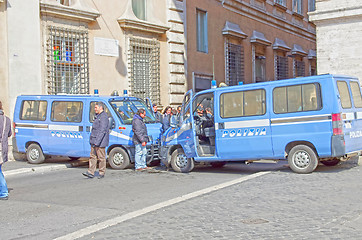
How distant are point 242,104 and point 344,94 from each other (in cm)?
218

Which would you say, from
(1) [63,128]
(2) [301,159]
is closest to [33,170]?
(1) [63,128]

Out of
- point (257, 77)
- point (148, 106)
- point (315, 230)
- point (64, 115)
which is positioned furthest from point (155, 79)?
point (315, 230)

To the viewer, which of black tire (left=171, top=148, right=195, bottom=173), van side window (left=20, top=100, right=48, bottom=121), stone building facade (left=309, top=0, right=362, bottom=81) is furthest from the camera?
stone building facade (left=309, top=0, right=362, bottom=81)

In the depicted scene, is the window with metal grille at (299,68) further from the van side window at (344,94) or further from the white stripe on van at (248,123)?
the white stripe on van at (248,123)

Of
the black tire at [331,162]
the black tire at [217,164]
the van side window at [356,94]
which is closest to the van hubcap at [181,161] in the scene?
the black tire at [217,164]

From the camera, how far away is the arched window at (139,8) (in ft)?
66.3

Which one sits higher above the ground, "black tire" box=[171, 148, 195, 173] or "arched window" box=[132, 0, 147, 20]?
"arched window" box=[132, 0, 147, 20]

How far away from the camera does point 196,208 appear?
25.7 feet

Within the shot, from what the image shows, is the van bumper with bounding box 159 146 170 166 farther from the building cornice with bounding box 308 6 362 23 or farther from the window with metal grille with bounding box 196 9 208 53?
the window with metal grille with bounding box 196 9 208 53

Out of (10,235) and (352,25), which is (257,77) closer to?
(352,25)

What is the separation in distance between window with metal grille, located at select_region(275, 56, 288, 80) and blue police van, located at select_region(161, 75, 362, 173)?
1817cm

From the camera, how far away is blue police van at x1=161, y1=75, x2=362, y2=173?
1091 cm

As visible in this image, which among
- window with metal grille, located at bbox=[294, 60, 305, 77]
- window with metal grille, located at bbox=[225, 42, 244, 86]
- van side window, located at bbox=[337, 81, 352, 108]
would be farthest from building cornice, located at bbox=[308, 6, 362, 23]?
window with metal grille, located at bbox=[294, 60, 305, 77]

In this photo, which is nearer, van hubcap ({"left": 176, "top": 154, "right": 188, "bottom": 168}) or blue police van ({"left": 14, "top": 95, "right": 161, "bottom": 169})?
van hubcap ({"left": 176, "top": 154, "right": 188, "bottom": 168})
